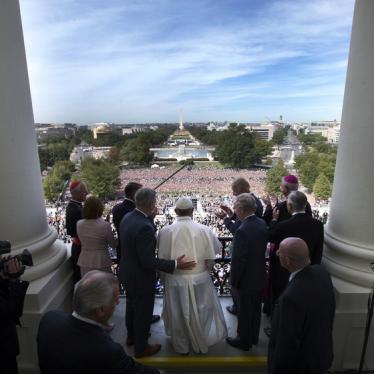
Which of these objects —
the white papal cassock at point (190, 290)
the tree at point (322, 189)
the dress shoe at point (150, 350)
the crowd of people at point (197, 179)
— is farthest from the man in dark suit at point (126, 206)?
the crowd of people at point (197, 179)

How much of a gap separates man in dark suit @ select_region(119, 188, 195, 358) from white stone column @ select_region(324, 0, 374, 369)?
5.36 feet

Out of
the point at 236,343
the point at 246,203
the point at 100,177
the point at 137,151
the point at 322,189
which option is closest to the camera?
the point at 246,203

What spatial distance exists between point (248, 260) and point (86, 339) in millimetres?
2032

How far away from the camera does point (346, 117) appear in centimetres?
333

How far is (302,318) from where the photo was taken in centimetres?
217

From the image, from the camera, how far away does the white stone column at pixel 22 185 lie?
313 centimetres

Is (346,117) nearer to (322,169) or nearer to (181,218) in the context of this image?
(181,218)

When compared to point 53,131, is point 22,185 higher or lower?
higher

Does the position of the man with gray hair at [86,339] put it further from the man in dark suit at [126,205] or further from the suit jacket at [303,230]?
the man in dark suit at [126,205]

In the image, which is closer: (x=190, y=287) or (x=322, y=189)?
(x=190, y=287)

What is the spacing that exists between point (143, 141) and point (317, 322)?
55.8 m

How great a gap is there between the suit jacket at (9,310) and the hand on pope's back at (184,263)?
1393 millimetres

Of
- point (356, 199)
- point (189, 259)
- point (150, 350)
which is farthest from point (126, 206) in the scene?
point (356, 199)

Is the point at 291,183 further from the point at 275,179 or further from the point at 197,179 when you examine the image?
the point at 197,179
